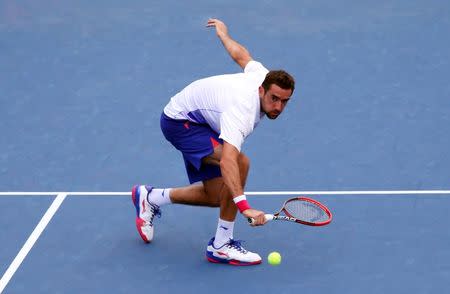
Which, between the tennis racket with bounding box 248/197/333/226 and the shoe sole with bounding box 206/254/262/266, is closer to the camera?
the tennis racket with bounding box 248/197/333/226

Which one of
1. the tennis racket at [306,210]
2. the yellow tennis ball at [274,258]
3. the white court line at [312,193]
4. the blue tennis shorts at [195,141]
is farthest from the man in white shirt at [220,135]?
the white court line at [312,193]

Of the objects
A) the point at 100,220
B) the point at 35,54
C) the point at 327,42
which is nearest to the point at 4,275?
the point at 100,220

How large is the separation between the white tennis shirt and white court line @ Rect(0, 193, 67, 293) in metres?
1.34

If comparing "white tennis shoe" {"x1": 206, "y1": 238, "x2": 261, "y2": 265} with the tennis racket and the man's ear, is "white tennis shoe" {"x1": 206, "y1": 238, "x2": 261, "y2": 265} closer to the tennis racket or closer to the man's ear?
the tennis racket

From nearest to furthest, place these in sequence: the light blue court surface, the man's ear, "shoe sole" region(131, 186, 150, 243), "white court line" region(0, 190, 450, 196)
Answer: the man's ear < the light blue court surface < "shoe sole" region(131, 186, 150, 243) < "white court line" region(0, 190, 450, 196)

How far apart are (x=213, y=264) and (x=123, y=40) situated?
4.39 m

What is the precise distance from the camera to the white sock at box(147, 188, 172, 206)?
7605mm

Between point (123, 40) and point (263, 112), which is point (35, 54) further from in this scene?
point (263, 112)

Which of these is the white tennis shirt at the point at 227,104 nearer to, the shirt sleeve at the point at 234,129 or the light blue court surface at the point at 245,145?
the shirt sleeve at the point at 234,129

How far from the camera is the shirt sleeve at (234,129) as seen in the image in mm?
6617

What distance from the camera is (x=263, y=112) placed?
6914mm

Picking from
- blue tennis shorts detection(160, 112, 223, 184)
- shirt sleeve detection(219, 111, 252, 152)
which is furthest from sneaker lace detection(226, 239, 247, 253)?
shirt sleeve detection(219, 111, 252, 152)

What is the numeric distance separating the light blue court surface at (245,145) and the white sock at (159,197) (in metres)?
0.28

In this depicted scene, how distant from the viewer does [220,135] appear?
22.0 ft
